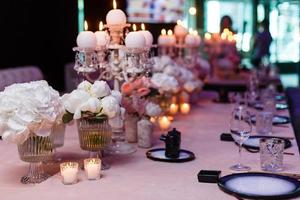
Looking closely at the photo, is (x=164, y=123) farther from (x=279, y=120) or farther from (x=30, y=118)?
(x=30, y=118)

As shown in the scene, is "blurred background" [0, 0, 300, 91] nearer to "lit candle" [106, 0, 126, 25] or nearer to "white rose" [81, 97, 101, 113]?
"lit candle" [106, 0, 126, 25]

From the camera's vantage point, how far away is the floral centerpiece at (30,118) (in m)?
1.65

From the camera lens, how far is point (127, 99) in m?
2.36

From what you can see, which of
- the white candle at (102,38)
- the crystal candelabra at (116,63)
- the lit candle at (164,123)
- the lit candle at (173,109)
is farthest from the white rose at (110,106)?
the lit candle at (173,109)

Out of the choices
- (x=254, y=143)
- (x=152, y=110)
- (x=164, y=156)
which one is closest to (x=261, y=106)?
(x=254, y=143)

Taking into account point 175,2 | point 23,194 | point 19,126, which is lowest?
point 23,194

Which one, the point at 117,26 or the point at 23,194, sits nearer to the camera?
the point at 23,194

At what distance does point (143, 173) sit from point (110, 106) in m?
0.30

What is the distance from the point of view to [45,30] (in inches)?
267

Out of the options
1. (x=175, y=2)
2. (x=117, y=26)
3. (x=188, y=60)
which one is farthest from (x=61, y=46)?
(x=117, y=26)

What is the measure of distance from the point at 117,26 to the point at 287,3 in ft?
37.6

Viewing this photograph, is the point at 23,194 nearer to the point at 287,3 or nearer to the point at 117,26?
the point at 117,26

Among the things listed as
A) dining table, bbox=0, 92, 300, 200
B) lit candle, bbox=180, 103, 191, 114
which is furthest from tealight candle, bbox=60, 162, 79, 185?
lit candle, bbox=180, 103, 191, 114

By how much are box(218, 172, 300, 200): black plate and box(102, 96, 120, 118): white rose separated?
47 cm
